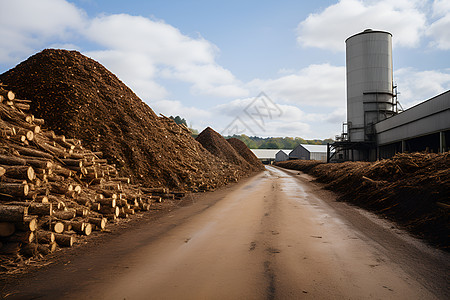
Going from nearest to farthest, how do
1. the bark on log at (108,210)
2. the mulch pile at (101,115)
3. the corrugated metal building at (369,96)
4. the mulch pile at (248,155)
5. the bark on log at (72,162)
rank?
the bark on log at (108,210) → the bark on log at (72,162) → the mulch pile at (101,115) → the corrugated metal building at (369,96) → the mulch pile at (248,155)

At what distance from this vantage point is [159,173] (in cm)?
1323

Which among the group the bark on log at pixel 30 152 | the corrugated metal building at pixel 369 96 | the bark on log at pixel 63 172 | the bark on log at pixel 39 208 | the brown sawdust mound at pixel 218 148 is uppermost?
the corrugated metal building at pixel 369 96

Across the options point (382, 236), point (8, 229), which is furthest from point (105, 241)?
point (382, 236)

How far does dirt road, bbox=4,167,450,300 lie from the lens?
3523 millimetres

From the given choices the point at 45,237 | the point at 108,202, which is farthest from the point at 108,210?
the point at 45,237

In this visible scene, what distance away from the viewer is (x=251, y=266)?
432 centimetres

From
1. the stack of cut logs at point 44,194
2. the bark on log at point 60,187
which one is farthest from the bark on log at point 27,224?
the bark on log at point 60,187

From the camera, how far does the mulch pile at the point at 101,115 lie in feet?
39.2

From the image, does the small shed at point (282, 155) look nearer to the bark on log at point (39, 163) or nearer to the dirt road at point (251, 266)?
the dirt road at point (251, 266)

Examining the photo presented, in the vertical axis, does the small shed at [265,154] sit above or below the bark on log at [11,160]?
above

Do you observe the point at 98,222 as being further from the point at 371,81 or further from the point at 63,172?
the point at 371,81

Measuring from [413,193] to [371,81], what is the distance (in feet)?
95.3

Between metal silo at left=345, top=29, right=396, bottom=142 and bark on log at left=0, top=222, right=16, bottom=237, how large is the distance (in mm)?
35301

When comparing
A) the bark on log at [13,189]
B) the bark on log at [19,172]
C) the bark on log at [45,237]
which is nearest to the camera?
the bark on log at [45,237]
